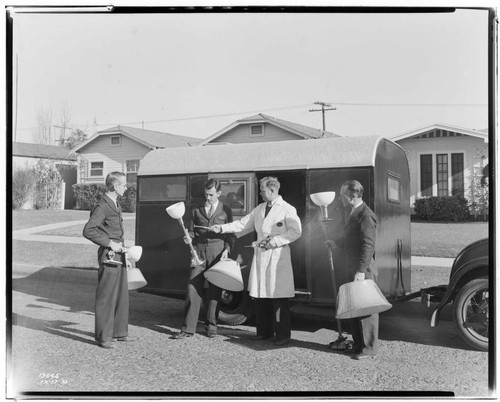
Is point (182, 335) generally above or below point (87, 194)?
below

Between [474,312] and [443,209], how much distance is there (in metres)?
1.11

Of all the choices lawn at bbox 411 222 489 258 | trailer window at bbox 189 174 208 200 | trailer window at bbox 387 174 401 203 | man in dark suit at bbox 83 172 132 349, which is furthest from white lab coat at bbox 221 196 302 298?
lawn at bbox 411 222 489 258

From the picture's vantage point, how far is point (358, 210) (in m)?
5.98

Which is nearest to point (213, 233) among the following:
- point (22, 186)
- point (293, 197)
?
point (293, 197)

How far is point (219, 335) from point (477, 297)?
9.06ft

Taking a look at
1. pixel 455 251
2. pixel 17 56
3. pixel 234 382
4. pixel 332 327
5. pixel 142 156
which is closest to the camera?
pixel 234 382

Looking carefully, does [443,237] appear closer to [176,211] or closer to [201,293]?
[201,293]

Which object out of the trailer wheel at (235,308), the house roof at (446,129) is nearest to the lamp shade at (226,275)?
the trailer wheel at (235,308)

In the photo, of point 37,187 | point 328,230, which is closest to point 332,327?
point 328,230

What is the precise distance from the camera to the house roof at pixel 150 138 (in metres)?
6.48

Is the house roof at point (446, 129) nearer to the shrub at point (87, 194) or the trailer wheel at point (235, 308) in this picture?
the trailer wheel at point (235, 308)

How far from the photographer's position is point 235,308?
7.33 metres

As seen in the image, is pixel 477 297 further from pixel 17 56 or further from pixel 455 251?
pixel 17 56

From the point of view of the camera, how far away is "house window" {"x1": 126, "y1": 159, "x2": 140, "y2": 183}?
775cm
